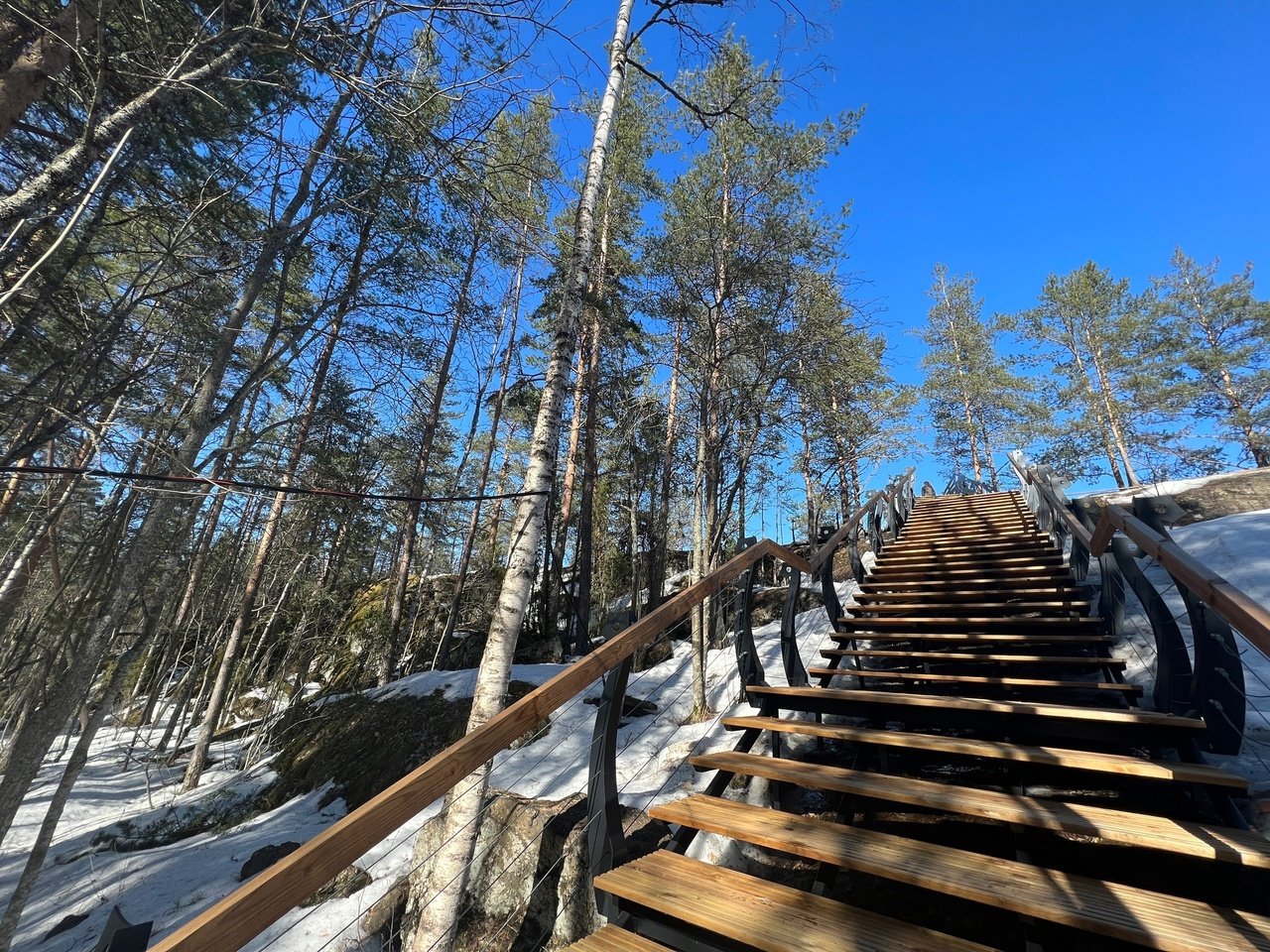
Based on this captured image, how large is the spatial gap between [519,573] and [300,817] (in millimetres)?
5767

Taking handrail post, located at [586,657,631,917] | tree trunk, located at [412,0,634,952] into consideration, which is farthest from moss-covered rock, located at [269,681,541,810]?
handrail post, located at [586,657,631,917]

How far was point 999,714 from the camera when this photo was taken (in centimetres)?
228

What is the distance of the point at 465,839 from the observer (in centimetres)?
352

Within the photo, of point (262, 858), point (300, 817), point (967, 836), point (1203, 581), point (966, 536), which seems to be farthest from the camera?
point (966, 536)

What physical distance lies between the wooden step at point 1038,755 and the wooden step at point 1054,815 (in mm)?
143

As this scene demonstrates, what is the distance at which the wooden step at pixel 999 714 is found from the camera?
6.77ft

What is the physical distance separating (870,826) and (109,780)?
1602 cm

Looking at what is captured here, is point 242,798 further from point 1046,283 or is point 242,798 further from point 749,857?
point 1046,283

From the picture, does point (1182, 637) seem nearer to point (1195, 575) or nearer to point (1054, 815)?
point (1195, 575)

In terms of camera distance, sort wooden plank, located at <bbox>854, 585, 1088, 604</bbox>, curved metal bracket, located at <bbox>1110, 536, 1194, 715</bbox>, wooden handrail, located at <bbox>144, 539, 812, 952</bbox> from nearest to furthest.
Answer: wooden handrail, located at <bbox>144, 539, 812, 952</bbox> → curved metal bracket, located at <bbox>1110, 536, 1194, 715</bbox> → wooden plank, located at <bbox>854, 585, 1088, 604</bbox>

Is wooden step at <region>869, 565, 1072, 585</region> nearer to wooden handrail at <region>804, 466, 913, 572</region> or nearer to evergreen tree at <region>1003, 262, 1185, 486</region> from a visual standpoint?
wooden handrail at <region>804, 466, 913, 572</region>

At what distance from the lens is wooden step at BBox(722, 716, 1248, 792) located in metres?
1.74

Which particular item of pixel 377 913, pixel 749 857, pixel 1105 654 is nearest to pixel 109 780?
pixel 377 913

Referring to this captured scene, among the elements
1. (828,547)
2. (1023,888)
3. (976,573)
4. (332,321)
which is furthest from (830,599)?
(332,321)
